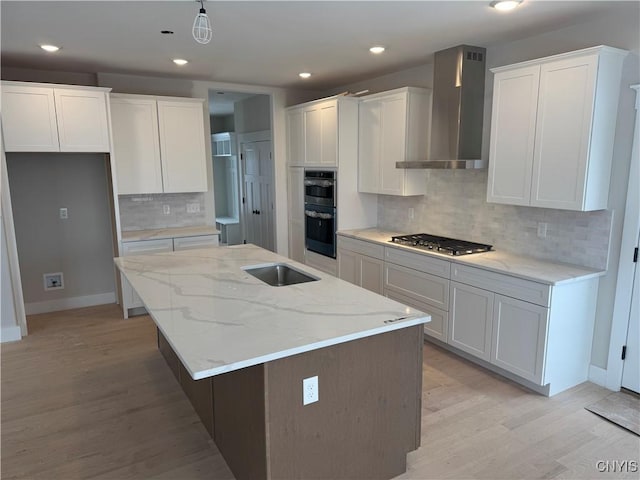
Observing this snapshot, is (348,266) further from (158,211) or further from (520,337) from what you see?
(158,211)

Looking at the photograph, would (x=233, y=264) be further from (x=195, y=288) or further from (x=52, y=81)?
(x=52, y=81)

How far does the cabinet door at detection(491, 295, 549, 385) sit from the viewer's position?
112 inches

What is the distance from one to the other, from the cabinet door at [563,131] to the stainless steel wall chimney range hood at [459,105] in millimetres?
609

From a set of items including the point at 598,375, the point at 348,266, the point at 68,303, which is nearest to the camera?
the point at 598,375

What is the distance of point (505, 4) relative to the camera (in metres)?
2.55

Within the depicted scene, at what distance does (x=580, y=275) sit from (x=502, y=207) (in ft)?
3.05

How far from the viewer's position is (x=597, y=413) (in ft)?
9.01

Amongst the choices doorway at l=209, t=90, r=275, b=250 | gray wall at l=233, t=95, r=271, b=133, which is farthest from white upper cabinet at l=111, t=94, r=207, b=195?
gray wall at l=233, t=95, r=271, b=133

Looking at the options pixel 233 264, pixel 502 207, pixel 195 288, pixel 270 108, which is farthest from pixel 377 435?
pixel 270 108

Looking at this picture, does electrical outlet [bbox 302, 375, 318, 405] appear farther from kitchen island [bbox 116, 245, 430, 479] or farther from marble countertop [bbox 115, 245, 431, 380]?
marble countertop [bbox 115, 245, 431, 380]

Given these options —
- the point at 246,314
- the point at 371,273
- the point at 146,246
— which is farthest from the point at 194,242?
the point at 246,314

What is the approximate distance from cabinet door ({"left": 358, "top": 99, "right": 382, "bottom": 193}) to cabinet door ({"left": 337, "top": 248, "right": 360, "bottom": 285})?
0.73m

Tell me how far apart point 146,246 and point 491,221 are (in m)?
3.42

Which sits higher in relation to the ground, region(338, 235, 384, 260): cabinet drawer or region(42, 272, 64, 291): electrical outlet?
region(338, 235, 384, 260): cabinet drawer
